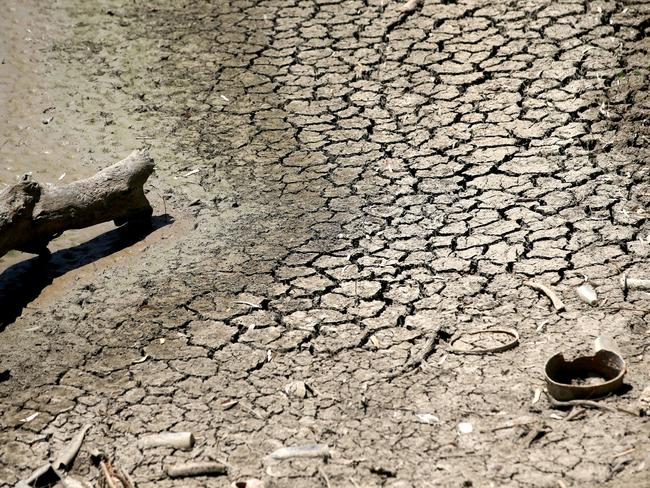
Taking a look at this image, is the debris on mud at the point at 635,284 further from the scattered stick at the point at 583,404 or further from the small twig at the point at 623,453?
the small twig at the point at 623,453

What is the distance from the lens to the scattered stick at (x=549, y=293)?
15.2 feet

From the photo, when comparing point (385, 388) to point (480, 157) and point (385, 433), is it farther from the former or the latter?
point (480, 157)

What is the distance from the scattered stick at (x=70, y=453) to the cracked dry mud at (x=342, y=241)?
1.5 inches

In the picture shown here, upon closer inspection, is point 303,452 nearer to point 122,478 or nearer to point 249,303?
point 122,478

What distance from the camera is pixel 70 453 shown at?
13.2 feet

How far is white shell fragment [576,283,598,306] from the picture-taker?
15.1ft

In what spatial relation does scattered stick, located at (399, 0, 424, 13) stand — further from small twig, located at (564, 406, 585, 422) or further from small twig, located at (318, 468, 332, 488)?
small twig, located at (318, 468, 332, 488)

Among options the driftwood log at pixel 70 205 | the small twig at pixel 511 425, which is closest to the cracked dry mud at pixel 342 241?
the small twig at pixel 511 425

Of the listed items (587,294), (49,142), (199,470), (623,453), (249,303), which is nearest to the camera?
Answer: (623,453)

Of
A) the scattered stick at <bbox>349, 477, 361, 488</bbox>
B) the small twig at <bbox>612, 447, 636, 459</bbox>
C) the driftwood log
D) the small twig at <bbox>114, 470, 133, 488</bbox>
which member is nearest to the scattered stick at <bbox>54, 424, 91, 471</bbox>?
the small twig at <bbox>114, 470, 133, 488</bbox>

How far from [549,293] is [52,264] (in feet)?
8.88

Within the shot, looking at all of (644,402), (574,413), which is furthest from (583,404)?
(644,402)

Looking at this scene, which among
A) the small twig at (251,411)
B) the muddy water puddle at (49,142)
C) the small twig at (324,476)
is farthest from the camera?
the muddy water puddle at (49,142)

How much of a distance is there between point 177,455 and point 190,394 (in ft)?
1.34
